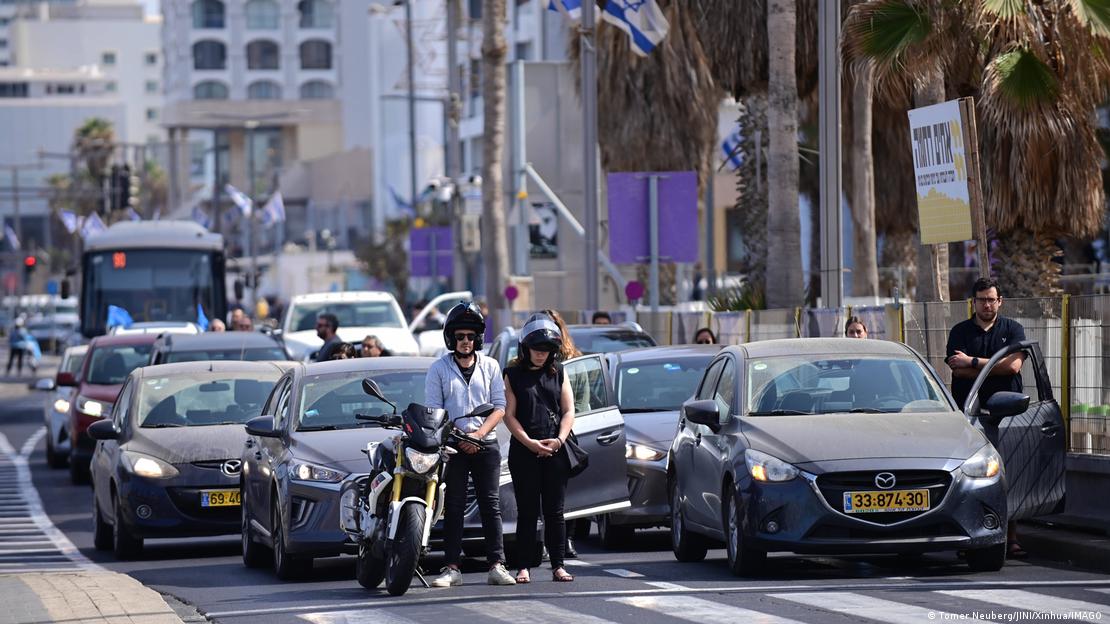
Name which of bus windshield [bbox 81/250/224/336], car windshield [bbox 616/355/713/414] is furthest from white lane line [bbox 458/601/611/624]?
bus windshield [bbox 81/250/224/336]

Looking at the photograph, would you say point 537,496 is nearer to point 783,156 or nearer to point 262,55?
point 783,156

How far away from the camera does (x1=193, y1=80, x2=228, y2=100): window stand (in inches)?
6132

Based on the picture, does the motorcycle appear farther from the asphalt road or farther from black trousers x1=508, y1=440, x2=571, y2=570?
black trousers x1=508, y1=440, x2=571, y2=570

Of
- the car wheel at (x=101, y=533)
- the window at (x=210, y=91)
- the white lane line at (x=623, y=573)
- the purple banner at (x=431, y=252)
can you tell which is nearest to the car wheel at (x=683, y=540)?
the white lane line at (x=623, y=573)

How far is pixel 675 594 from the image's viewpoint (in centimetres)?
1241

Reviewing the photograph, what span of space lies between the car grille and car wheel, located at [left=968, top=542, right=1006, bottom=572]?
58 centimetres

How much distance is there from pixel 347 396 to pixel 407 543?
275 centimetres

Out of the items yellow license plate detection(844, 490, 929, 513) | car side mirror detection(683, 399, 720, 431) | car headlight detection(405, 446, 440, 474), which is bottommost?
yellow license plate detection(844, 490, 929, 513)

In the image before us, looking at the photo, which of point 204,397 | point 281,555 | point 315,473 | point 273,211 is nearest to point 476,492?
point 315,473

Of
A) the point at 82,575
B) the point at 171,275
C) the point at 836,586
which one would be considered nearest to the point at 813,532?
the point at 836,586

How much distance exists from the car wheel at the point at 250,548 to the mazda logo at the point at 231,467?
1045 millimetres

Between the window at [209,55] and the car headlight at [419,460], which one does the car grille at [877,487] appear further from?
the window at [209,55]

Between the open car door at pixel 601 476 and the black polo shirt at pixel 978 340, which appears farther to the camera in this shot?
the open car door at pixel 601 476

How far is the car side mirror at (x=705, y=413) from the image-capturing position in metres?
13.4
